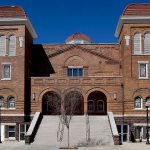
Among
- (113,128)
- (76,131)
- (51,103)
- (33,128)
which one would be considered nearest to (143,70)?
(113,128)

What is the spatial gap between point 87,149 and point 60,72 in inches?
682

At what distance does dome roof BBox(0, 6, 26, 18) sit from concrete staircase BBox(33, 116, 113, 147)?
34.5 ft

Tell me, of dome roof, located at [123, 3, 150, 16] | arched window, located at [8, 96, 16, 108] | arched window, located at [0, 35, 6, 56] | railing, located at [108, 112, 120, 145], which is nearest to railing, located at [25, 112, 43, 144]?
arched window, located at [8, 96, 16, 108]

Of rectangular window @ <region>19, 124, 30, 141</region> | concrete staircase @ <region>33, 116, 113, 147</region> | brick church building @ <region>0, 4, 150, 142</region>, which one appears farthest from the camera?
brick church building @ <region>0, 4, 150, 142</region>

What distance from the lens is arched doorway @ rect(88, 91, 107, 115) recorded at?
48250 mm

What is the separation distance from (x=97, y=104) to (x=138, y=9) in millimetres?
11411

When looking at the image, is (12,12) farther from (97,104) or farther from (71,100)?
(97,104)

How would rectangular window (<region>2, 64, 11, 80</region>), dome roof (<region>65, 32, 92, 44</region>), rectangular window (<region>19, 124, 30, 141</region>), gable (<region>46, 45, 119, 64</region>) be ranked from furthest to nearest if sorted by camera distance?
1. dome roof (<region>65, 32, 92, 44</region>)
2. gable (<region>46, 45, 119, 64</region>)
3. rectangular window (<region>2, 64, 11, 80</region>)
4. rectangular window (<region>19, 124, 30, 141</region>)

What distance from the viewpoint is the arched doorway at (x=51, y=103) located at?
44188 millimetres

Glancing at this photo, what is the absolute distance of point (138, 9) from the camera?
1734 inches

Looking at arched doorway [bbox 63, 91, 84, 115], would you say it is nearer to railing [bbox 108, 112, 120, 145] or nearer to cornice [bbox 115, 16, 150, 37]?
railing [bbox 108, 112, 120, 145]

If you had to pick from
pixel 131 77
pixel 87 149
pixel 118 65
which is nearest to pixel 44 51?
pixel 118 65

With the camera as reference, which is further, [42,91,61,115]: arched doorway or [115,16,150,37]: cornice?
[42,91,61,115]: arched doorway

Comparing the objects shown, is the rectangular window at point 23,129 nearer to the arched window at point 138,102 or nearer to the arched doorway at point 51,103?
the arched doorway at point 51,103
